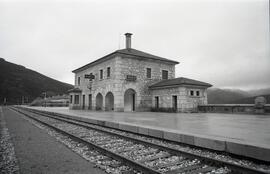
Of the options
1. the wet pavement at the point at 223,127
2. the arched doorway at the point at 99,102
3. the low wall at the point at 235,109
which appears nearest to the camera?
the wet pavement at the point at 223,127

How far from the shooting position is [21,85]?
416ft

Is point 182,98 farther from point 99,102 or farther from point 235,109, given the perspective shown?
point 99,102

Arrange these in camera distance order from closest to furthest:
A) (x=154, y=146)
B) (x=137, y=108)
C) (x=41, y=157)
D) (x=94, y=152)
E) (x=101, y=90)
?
(x=41, y=157) < (x=94, y=152) < (x=154, y=146) < (x=137, y=108) < (x=101, y=90)

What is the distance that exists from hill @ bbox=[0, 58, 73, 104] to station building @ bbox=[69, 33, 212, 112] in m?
82.3

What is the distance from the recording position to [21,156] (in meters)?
4.89

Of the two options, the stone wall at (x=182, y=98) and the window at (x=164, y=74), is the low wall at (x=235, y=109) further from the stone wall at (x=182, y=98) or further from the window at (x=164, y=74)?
the window at (x=164, y=74)

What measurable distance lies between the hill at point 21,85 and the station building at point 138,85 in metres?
82.3

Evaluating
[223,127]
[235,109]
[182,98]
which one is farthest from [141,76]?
[223,127]

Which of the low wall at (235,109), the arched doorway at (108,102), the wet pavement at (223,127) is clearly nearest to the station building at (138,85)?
the arched doorway at (108,102)

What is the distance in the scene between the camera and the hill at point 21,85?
11325cm

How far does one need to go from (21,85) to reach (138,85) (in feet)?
417

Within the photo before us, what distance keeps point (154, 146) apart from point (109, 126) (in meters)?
5.00

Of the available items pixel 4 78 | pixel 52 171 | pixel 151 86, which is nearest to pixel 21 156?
pixel 52 171

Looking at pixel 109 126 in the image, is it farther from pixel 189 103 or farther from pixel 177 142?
pixel 189 103
